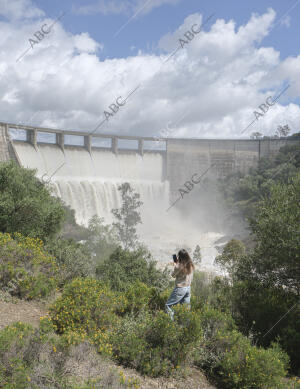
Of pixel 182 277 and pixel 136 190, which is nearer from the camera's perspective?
pixel 182 277

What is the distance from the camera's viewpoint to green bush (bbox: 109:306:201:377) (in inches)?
209

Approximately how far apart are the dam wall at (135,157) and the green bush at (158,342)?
3162cm

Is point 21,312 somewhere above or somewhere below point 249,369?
above

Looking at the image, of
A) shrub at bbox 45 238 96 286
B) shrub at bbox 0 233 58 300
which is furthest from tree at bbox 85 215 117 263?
shrub at bbox 0 233 58 300

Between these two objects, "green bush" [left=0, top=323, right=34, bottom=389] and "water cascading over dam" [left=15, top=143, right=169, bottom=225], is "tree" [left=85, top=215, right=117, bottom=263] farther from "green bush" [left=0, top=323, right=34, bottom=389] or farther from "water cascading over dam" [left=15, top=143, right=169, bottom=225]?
"green bush" [left=0, top=323, right=34, bottom=389]

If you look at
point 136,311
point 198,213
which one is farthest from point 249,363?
point 198,213

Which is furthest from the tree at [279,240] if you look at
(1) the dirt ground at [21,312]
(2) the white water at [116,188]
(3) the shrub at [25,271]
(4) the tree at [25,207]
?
(2) the white water at [116,188]

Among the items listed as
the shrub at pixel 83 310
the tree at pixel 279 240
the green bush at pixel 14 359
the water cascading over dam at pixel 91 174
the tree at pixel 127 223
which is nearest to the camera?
the green bush at pixel 14 359

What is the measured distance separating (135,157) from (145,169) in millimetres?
2753

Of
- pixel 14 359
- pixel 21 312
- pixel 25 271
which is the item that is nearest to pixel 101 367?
pixel 14 359

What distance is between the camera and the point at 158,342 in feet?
18.5

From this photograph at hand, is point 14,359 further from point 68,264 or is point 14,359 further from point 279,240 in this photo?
point 279,240

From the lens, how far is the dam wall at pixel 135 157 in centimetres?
3753

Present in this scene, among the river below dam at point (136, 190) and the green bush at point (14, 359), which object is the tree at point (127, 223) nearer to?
the river below dam at point (136, 190)
